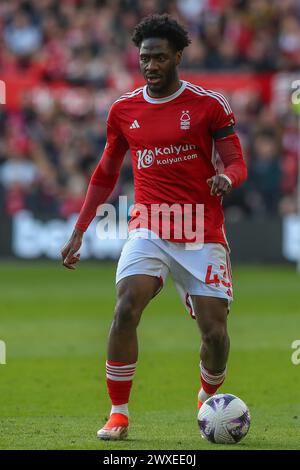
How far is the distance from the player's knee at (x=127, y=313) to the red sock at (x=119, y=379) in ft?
0.86

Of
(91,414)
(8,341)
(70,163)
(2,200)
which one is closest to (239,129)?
(70,163)

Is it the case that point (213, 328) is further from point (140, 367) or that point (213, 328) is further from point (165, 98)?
point (140, 367)

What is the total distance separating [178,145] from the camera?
737cm

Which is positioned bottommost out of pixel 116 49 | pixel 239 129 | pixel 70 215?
pixel 70 215

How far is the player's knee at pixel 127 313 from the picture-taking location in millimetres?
7051

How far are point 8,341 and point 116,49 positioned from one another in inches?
502

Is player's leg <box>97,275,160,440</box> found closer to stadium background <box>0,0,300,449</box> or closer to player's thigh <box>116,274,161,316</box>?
player's thigh <box>116,274,161,316</box>

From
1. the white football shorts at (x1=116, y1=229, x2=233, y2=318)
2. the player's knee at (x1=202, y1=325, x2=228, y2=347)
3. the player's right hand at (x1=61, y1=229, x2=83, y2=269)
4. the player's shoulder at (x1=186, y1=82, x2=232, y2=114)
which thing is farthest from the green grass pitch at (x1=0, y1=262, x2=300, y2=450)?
the player's shoulder at (x1=186, y1=82, x2=232, y2=114)

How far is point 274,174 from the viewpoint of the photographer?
22469mm

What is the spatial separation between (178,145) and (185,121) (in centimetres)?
16

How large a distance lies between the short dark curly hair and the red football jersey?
1.00 feet

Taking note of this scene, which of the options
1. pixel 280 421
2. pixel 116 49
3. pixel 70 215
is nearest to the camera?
pixel 280 421

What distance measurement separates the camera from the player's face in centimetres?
729

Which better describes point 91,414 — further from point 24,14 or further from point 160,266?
point 24,14
